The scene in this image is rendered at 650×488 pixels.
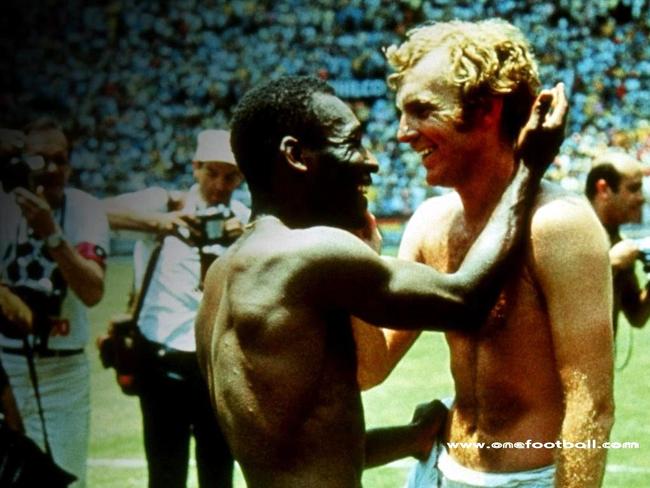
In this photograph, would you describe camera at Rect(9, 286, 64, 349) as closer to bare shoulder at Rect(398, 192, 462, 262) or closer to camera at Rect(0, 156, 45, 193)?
camera at Rect(0, 156, 45, 193)

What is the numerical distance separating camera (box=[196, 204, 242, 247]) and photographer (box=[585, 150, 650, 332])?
1.19 meters

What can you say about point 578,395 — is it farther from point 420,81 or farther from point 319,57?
point 319,57

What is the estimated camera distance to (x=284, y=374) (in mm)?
1465

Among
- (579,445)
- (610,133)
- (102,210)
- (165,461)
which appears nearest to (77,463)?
(165,461)

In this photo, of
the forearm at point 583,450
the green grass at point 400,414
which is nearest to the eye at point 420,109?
the forearm at point 583,450

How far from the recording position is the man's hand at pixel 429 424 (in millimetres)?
1838

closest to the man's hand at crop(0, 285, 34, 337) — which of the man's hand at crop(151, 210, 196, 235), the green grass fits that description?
the man's hand at crop(151, 210, 196, 235)

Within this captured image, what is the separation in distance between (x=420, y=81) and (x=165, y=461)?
7.00ft

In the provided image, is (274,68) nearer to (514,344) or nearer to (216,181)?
(216,181)

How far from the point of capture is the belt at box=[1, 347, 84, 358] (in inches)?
131

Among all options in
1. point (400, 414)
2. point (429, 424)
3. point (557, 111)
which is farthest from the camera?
point (400, 414)

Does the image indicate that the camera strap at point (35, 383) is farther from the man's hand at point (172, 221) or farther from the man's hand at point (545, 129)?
the man's hand at point (545, 129)

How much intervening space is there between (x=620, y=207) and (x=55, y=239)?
1786 mm

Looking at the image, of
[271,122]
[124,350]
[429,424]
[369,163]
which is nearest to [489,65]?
[369,163]
